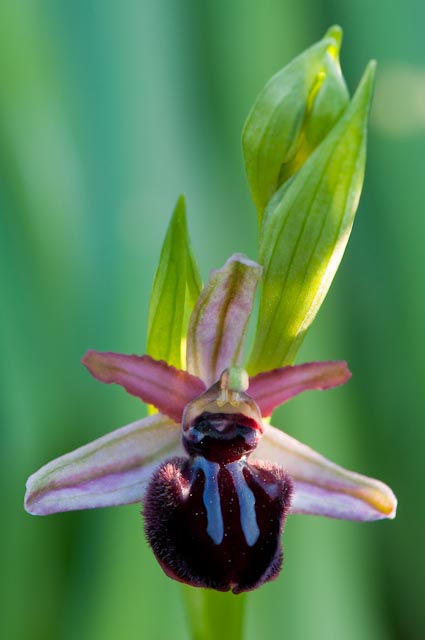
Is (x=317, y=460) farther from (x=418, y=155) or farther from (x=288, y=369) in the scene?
(x=418, y=155)

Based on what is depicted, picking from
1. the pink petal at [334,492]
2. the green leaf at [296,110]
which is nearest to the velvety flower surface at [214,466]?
the pink petal at [334,492]

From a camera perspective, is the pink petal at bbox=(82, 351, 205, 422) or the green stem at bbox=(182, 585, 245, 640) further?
the green stem at bbox=(182, 585, 245, 640)

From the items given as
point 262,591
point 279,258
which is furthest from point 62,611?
point 279,258

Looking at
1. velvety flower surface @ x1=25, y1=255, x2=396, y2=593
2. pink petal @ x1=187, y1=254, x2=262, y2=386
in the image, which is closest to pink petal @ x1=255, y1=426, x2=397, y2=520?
velvety flower surface @ x1=25, y1=255, x2=396, y2=593

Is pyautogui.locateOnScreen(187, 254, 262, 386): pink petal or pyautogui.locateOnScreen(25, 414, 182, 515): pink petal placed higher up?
pyautogui.locateOnScreen(187, 254, 262, 386): pink petal

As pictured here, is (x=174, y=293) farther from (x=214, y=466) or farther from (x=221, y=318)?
(x=214, y=466)

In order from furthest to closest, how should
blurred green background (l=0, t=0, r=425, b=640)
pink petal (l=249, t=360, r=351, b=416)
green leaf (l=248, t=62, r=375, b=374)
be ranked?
blurred green background (l=0, t=0, r=425, b=640) → pink petal (l=249, t=360, r=351, b=416) → green leaf (l=248, t=62, r=375, b=374)

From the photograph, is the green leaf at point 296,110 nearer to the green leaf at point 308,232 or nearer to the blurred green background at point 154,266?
the green leaf at point 308,232

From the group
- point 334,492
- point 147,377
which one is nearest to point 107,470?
point 147,377

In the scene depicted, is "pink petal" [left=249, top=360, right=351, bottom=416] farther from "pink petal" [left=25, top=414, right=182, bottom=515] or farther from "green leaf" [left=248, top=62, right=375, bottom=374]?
"pink petal" [left=25, top=414, right=182, bottom=515]
